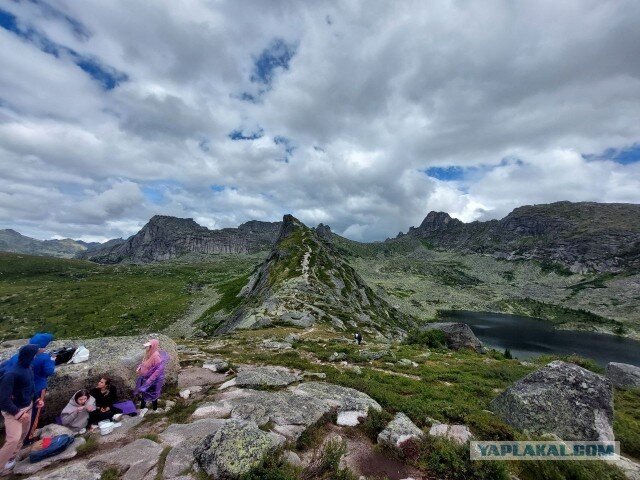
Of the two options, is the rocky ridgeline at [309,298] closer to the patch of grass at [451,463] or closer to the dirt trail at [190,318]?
the dirt trail at [190,318]

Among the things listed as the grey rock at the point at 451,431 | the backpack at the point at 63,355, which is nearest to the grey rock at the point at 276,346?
the backpack at the point at 63,355

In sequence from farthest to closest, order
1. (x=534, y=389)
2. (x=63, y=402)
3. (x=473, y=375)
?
(x=473, y=375), (x=534, y=389), (x=63, y=402)

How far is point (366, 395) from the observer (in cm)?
1497

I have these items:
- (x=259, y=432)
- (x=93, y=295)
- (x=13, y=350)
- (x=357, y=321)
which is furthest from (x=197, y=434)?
(x=93, y=295)

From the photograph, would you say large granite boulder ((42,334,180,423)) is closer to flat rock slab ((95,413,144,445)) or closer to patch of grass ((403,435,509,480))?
flat rock slab ((95,413,144,445))

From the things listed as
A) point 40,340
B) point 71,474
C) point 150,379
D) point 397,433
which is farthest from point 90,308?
point 397,433

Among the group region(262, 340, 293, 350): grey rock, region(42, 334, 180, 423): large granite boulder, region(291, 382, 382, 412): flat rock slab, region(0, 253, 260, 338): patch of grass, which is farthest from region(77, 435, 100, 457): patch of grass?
region(0, 253, 260, 338): patch of grass

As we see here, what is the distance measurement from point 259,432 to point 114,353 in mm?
9655

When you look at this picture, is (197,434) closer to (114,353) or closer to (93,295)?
(114,353)

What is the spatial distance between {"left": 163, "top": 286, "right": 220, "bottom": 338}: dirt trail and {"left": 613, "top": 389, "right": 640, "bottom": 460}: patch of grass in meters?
82.2

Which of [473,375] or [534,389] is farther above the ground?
[534,389]

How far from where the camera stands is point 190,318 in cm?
10544

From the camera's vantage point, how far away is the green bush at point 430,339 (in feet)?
157

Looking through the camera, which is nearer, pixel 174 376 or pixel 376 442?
pixel 376 442
